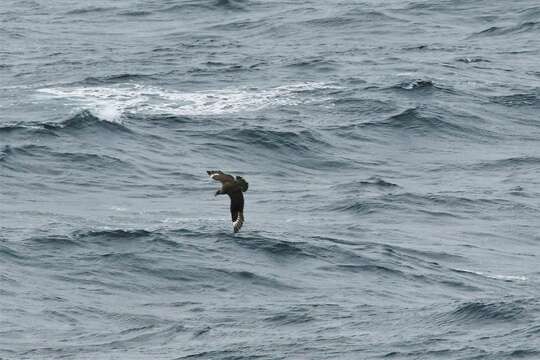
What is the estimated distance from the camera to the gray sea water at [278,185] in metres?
45.9

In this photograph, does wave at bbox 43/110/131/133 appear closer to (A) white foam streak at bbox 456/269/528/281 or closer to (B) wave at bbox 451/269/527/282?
(B) wave at bbox 451/269/527/282

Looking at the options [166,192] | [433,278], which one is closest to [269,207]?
[166,192]

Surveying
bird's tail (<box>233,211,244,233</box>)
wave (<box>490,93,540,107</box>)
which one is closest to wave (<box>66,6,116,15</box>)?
wave (<box>490,93,540,107</box>)

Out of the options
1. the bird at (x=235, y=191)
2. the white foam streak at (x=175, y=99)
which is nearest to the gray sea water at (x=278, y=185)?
the white foam streak at (x=175, y=99)

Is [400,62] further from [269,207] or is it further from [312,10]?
[269,207]

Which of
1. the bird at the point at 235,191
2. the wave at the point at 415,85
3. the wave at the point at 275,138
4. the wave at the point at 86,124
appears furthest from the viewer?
the wave at the point at 415,85

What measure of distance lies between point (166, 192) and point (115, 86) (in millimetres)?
16787

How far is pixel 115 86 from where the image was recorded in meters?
75.8

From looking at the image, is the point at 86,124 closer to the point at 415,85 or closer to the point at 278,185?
the point at 278,185

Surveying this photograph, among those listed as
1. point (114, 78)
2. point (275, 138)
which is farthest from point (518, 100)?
point (114, 78)

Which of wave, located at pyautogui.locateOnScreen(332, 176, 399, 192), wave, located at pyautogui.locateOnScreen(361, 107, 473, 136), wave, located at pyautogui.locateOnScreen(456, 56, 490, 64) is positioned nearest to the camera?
wave, located at pyautogui.locateOnScreen(332, 176, 399, 192)

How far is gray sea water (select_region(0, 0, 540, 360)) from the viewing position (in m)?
45.9

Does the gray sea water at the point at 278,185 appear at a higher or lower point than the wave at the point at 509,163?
higher

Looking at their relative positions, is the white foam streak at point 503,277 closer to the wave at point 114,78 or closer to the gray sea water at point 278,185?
the gray sea water at point 278,185
